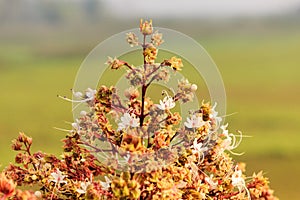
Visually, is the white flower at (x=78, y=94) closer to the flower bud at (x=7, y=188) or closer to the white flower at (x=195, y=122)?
the white flower at (x=195, y=122)

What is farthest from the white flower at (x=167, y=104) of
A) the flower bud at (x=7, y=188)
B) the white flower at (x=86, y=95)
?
the flower bud at (x=7, y=188)

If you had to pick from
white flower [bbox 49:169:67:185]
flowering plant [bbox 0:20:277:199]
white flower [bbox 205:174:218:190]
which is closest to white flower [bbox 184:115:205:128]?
flowering plant [bbox 0:20:277:199]

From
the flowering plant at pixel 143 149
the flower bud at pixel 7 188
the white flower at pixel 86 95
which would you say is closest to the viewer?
the flower bud at pixel 7 188

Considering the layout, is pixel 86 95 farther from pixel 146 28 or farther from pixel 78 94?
pixel 146 28

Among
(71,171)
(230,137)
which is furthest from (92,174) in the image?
(230,137)

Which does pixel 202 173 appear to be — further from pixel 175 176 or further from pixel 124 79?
pixel 124 79

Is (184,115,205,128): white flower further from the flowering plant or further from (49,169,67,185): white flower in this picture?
(49,169,67,185): white flower

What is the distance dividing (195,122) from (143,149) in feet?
0.45

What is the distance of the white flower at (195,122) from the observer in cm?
124

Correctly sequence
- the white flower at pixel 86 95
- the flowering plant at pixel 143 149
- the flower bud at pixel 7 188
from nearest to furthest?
1. the flower bud at pixel 7 188
2. the flowering plant at pixel 143 149
3. the white flower at pixel 86 95

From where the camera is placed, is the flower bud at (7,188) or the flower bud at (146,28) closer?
the flower bud at (7,188)

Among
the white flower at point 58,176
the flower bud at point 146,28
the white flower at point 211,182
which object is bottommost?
the white flower at point 58,176

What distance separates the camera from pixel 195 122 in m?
1.24

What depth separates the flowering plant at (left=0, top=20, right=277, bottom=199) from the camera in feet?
3.84
